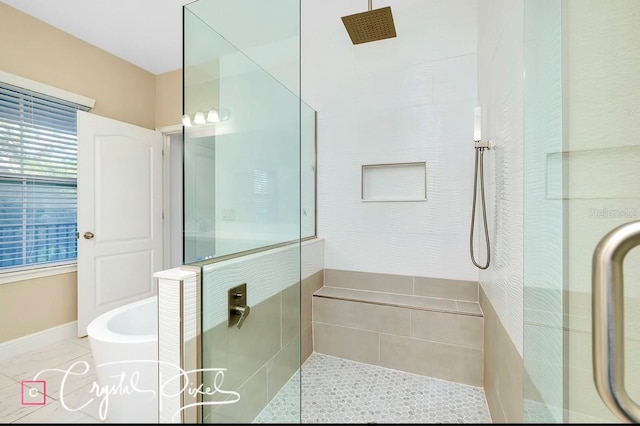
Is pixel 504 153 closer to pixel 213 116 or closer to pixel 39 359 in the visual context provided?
pixel 213 116

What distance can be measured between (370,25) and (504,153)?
1.03m

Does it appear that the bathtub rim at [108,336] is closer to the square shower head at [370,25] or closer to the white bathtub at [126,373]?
the white bathtub at [126,373]

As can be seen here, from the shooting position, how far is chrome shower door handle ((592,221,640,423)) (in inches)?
16.0

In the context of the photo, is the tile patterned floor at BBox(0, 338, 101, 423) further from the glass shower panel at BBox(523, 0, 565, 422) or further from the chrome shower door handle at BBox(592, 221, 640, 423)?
the glass shower panel at BBox(523, 0, 565, 422)

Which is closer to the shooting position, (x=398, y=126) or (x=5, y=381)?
(x=5, y=381)

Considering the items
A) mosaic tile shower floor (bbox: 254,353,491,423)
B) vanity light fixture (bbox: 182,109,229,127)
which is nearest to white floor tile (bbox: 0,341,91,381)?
mosaic tile shower floor (bbox: 254,353,491,423)

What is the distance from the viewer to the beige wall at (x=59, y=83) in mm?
2029

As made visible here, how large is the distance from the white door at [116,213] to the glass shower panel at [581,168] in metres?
2.98

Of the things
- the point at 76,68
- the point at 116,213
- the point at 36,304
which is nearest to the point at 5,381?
the point at 36,304

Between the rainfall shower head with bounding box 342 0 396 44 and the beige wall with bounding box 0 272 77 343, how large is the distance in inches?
112

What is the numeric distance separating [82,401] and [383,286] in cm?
177

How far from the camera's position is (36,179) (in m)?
2.20

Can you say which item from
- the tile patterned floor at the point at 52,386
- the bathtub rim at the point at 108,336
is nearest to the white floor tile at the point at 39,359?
the tile patterned floor at the point at 52,386

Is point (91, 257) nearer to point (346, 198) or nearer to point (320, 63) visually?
point (346, 198)
